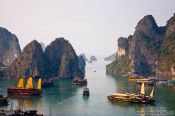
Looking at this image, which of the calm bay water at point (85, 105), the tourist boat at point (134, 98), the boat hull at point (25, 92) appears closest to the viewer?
the calm bay water at point (85, 105)

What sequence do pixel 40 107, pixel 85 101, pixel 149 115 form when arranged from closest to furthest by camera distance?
pixel 149 115 → pixel 40 107 → pixel 85 101

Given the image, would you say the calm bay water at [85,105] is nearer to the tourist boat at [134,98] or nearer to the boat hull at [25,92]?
the tourist boat at [134,98]

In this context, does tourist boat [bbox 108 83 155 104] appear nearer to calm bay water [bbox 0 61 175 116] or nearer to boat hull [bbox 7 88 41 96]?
calm bay water [bbox 0 61 175 116]

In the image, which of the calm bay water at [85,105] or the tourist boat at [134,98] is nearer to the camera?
the calm bay water at [85,105]

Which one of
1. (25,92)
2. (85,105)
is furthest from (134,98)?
(25,92)

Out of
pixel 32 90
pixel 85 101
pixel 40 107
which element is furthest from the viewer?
pixel 32 90

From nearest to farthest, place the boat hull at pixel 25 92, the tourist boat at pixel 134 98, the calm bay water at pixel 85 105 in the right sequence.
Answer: the calm bay water at pixel 85 105
the tourist boat at pixel 134 98
the boat hull at pixel 25 92

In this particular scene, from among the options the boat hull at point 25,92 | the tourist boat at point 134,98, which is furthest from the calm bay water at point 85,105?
the boat hull at point 25,92

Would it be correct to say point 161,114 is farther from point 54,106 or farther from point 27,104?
point 27,104

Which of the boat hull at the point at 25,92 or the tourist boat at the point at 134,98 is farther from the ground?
the boat hull at the point at 25,92

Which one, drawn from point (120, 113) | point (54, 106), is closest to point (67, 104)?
point (54, 106)

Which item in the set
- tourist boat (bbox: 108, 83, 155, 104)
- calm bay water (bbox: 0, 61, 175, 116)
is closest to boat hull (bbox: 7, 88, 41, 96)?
calm bay water (bbox: 0, 61, 175, 116)
